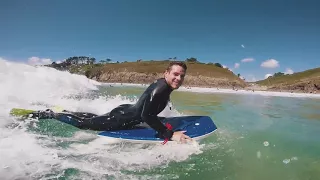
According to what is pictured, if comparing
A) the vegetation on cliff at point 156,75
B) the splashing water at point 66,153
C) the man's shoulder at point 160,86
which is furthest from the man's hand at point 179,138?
the vegetation on cliff at point 156,75

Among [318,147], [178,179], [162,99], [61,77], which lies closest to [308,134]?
[318,147]

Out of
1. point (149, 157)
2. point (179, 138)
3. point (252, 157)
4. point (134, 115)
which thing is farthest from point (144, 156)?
point (252, 157)

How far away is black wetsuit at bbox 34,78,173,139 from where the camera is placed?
6.50 meters

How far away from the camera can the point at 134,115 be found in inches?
289

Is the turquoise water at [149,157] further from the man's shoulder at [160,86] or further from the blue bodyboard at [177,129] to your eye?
the man's shoulder at [160,86]

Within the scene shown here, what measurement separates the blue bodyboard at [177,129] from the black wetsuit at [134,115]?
274 mm

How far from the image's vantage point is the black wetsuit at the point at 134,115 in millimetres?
6496

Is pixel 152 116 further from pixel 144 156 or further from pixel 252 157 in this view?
pixel 252 157

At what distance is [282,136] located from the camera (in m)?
9.56

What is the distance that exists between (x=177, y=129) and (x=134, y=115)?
1180 mm

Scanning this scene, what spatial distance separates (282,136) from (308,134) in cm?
142

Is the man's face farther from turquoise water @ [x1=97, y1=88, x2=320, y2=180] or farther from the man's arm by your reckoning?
turquoise water @ [x1=97, y1=88, x2=320, y2=180]

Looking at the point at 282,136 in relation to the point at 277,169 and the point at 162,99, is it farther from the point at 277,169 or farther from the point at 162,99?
the point at 162,99

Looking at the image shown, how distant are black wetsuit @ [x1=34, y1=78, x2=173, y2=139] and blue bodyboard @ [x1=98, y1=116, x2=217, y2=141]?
0.90 feet
